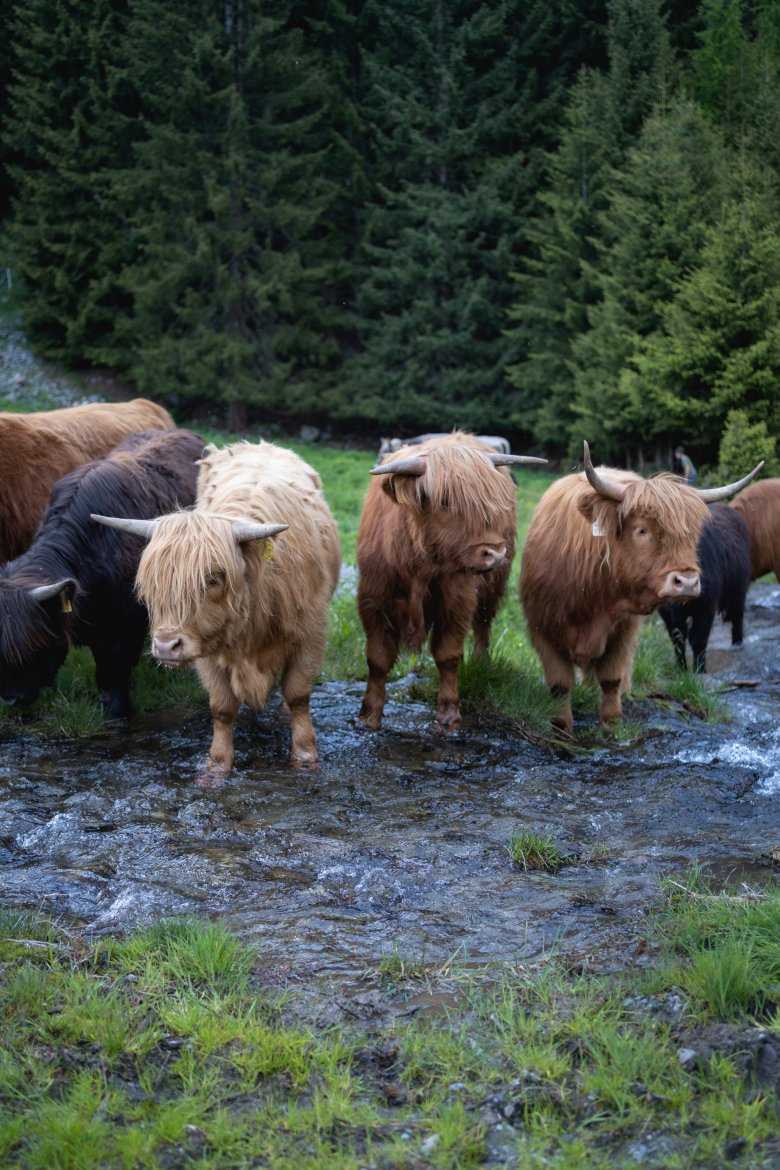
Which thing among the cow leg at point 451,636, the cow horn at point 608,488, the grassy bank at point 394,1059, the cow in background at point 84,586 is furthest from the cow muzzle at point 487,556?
the grassy bank at point 394,1059

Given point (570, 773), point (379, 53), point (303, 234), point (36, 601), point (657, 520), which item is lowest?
point (570, 773)

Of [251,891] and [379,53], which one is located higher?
[379,53]

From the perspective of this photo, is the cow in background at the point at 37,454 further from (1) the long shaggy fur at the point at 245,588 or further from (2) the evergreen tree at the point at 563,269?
(2) the evergreen tree at the point at 563,269

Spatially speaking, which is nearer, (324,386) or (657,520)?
(657,520)

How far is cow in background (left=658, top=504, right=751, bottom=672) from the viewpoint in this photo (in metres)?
7.85

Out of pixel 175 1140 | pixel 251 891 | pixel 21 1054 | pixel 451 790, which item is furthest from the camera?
pixel 451 790

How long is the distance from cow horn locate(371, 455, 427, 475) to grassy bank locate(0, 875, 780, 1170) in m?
2.79

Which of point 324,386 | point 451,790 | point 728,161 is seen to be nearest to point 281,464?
point 451,790

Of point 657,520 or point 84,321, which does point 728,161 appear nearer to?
point 84,321

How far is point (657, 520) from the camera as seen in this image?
17.6ft

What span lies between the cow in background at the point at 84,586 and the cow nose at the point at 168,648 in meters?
1.01

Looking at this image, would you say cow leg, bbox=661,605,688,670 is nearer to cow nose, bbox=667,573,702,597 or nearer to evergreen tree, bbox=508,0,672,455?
cow nose, bbox=667,573,702,597

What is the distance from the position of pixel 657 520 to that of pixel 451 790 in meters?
1.71

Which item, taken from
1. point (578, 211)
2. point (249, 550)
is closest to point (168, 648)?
point (249, 550)
